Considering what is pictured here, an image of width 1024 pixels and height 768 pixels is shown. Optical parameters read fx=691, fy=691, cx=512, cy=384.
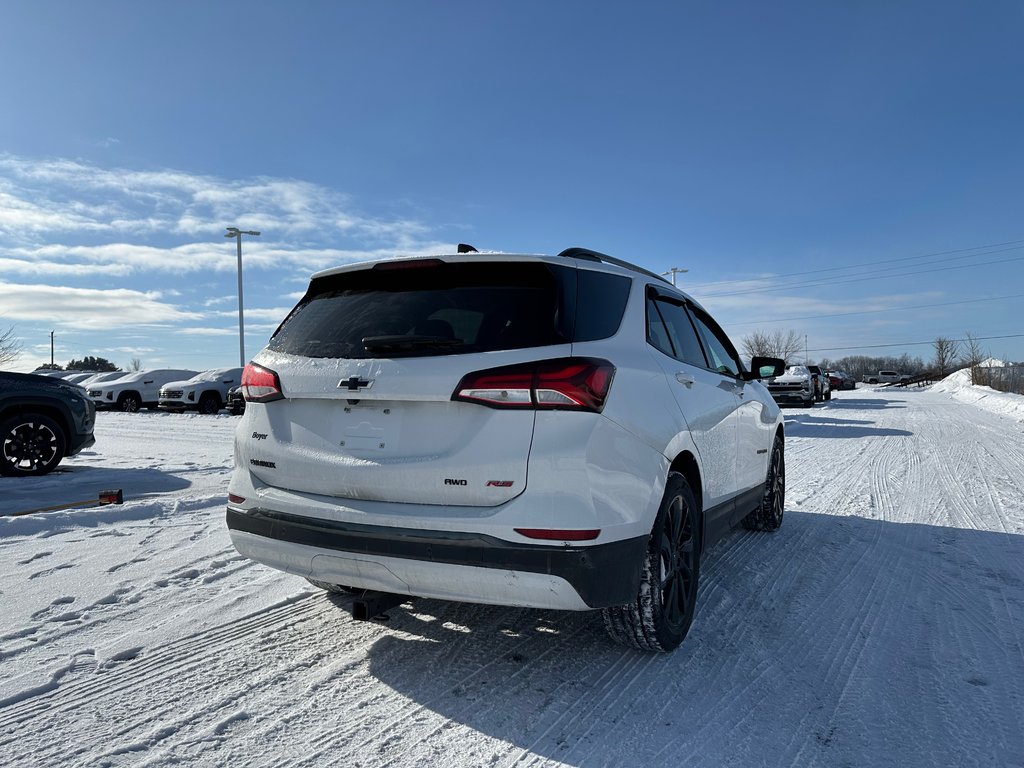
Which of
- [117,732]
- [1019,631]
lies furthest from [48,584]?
[1019,631]

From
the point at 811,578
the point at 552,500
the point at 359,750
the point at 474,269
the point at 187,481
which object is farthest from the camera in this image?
the point at 187,481

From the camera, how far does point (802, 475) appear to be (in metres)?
8.89

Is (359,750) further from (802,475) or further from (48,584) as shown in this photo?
(802,475)

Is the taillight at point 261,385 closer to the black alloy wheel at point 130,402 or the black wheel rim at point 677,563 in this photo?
the black wheel rim at point 677,563

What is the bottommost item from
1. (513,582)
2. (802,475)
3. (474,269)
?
(802,475)

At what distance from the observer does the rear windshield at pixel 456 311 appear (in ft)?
9.02

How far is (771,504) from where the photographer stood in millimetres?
5668

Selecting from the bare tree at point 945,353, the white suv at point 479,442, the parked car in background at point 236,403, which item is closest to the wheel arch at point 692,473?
the white suv at point 479,442

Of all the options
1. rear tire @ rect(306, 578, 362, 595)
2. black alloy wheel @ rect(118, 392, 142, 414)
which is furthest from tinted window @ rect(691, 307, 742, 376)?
black alloy wheel @ rect(118, 392, 142, 414)

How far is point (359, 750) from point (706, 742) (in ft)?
4.03

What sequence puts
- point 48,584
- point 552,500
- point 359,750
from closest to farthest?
point 359,750
point 552,500
point 48,584

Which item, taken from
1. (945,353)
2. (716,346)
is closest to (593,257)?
(716,346)

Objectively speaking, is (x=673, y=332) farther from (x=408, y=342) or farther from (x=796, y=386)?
(x=796, y=386)

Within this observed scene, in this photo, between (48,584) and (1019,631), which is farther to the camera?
(48,584)
